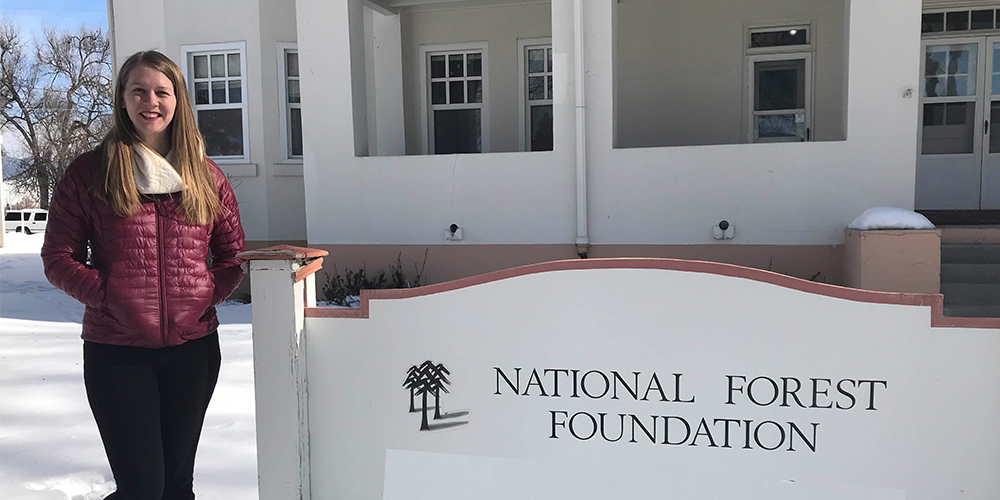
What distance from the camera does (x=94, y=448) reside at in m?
3.66

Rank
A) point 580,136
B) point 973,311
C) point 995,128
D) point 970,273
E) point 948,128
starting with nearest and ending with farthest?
1. point 973,311
2. point 970,273
3. point 580,136
4. point 995,128
5. point 948,128

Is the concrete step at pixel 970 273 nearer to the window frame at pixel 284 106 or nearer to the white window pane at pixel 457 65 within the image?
the white window pane at pixel 457 65

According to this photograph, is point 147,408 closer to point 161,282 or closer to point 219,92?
point 161,282

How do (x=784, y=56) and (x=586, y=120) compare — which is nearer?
(x=586, y=120)

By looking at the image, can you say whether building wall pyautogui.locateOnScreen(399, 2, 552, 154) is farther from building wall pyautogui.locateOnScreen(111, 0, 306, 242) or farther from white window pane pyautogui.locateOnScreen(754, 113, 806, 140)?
white window pane pyautogui.locateOnScreen(754, 113, 806, 140)

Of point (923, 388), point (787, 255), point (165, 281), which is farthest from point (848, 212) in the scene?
point (165, 281)

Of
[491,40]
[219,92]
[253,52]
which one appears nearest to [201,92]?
[219,92]

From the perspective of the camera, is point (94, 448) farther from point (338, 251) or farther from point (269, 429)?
point (338, 251)

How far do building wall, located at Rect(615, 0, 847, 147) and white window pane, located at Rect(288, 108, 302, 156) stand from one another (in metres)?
4.31

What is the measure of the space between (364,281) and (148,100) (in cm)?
538

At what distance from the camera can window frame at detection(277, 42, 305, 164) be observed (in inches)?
372

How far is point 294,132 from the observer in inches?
380

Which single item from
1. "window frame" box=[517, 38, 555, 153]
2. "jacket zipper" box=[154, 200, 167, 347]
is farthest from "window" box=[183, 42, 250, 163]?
"jacket zipper" box=[154, 200, 167, 347]

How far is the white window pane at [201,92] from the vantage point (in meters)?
9.69
